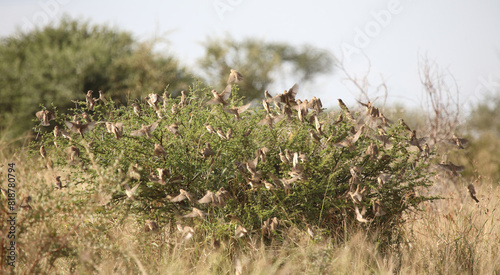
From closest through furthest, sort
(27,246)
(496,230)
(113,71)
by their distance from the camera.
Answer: (27,246) < (496,230) < (113,71)

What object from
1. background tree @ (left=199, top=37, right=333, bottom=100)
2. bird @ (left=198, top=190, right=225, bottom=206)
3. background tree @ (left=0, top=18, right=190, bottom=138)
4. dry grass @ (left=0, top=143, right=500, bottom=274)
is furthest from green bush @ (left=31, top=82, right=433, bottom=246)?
background tree @ (left=199, top=37, right=333, bottom=100)

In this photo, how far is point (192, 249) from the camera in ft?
10.00

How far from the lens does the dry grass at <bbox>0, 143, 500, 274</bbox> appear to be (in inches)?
95.0

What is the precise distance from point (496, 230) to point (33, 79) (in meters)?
10.9

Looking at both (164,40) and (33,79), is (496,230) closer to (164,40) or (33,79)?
(33,79)

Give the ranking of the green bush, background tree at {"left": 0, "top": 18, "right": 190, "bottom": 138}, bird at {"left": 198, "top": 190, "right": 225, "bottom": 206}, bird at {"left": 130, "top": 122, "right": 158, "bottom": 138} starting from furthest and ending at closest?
background tree at {"left": 0, "top": 18, "right": 190, "bottom": 138}
the green bush
bird at {"left": 130, "top": 122, "right": 158, "bottom": 138}
bird at {"left": 198, "top": 190, "right": 225, "bottom": 206}

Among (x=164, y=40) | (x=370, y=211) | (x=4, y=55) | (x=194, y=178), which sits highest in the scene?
(x=164, y=40)

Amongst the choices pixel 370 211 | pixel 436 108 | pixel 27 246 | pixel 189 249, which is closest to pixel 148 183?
pixel 189 249

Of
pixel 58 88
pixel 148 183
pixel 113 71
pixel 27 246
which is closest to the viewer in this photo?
pixel 27 246

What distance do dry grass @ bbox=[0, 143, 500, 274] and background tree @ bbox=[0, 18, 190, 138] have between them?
7.78 metres

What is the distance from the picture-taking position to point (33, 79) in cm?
1153

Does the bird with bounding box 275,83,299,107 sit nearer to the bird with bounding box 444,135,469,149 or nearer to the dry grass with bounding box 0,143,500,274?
the dry grass with bounding box 0,143,500,274

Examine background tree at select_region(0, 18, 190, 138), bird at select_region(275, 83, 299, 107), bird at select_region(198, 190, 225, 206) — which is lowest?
bird at select_region(198, 190, 225, 206)

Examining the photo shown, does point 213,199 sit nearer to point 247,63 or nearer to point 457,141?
point 457,141
